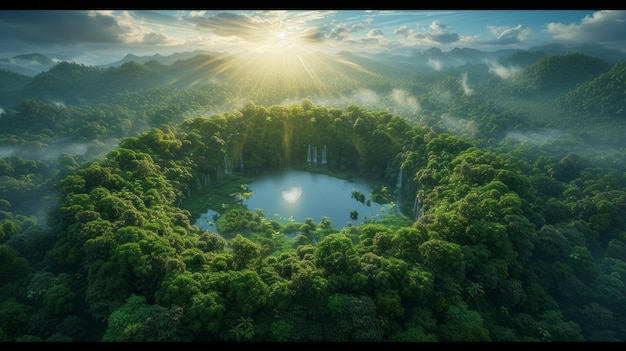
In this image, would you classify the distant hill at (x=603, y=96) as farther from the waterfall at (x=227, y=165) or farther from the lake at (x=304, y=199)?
the waterfall at (x=227, y=165)

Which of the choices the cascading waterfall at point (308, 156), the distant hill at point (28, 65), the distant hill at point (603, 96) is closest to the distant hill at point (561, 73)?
the distant hill at point (603, 96)

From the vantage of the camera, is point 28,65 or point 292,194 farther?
point 28,65

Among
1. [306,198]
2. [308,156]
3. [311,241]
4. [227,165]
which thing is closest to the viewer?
[311,241]

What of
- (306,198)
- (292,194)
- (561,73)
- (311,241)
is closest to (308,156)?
(292,194)

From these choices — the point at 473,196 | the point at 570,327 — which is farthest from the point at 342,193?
the point at 570,327

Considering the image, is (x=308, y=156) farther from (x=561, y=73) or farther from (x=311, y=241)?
(x=561, y=73)

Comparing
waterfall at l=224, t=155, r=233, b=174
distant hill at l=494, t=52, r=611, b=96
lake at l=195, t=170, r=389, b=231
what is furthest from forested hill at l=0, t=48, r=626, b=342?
distant hill at l=494, t=52, r=611, b=96

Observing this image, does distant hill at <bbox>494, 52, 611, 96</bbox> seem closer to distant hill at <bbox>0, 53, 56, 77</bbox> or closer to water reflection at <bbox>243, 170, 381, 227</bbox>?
water reflection at <bbox>243, 170, 381, 227</bbox>

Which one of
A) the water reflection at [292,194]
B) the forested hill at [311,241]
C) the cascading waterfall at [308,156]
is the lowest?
the water reflection at [292,194]
